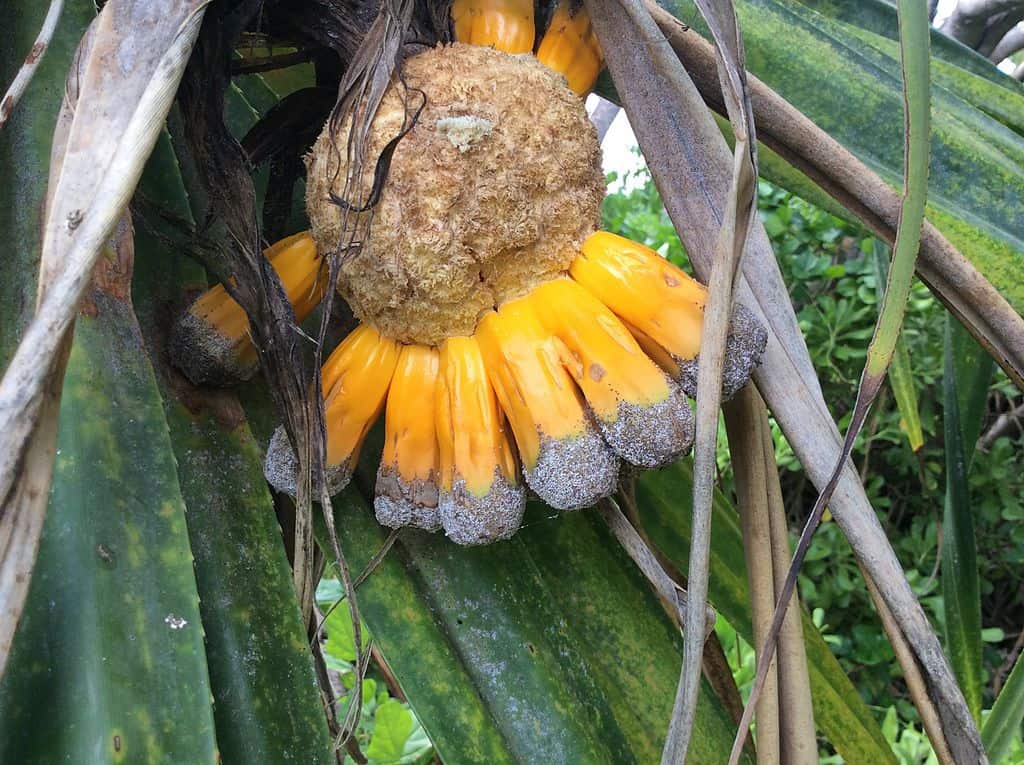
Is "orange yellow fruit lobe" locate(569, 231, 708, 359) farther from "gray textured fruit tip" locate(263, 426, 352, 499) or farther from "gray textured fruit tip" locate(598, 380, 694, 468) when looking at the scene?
"gray textured fruit tip" locate(263, 426, 352, 499)

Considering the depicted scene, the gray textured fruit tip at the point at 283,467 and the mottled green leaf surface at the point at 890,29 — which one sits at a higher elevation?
the mottled green leaf surface at the point at 890,29

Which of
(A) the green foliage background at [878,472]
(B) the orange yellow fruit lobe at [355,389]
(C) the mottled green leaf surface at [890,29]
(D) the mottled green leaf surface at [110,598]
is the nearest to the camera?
(D) the mottled green leaf surface at [110,598]

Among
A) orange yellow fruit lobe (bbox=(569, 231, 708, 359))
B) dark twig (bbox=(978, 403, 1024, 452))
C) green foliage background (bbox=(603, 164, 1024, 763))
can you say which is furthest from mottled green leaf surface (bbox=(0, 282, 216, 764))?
dark twig (bbox=(978, 403, 1024, 452))

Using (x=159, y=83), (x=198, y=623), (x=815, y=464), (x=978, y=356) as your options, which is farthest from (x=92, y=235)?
(x=978, y=356)

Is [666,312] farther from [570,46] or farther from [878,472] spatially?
[878,472]

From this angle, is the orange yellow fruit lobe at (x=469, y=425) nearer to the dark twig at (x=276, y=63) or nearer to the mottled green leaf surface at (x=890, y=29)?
the dark twig at (x=276, y=63)

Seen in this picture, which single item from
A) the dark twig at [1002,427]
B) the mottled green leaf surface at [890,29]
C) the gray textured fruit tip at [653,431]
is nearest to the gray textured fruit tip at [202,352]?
the gray textured fruit tip at [653,431]
